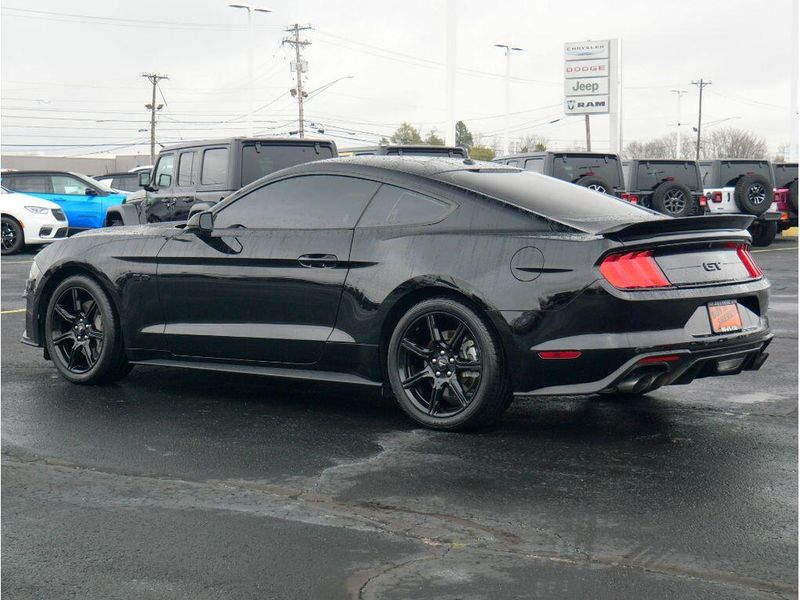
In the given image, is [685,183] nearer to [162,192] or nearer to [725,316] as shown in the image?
[162,192]

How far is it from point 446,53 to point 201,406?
89.1 feet

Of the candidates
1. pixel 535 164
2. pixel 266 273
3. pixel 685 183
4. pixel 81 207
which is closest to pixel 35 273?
pixel 266 273

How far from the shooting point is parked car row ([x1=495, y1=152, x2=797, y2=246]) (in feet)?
66.7

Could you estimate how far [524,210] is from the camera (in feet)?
19.9

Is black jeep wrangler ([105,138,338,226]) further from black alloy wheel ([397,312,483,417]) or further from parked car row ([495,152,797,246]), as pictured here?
black alloy wheel ([397,312,483,417])

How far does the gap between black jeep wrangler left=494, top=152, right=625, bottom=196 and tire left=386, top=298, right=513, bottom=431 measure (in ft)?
44.9

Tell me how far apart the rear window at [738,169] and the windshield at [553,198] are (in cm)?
1840

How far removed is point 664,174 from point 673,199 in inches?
45.6

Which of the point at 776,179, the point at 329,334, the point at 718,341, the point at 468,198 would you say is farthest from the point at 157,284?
the point at 776,179

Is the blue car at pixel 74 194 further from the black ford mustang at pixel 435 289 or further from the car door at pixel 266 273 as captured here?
the car door at pixel 266 273

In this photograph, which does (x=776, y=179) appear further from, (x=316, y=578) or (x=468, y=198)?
(x=316, y=578)

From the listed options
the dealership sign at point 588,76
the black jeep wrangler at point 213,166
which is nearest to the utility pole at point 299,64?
the dealership sign at point 588,76

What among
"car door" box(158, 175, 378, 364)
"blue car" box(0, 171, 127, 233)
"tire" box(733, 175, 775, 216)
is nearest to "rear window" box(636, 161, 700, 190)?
"tire" box(733, 175, 775, 216)

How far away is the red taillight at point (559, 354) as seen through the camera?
5676 millimetres
